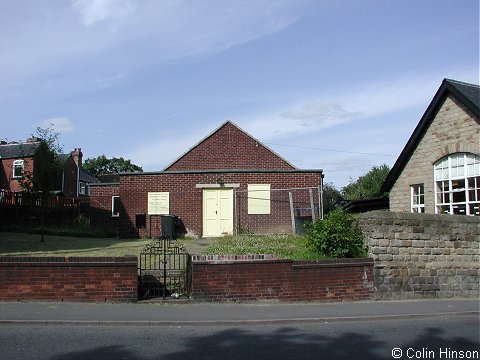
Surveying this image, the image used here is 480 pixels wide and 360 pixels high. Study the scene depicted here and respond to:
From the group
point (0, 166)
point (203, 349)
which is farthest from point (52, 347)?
point (0, 166)

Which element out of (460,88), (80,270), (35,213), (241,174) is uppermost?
(460,88)

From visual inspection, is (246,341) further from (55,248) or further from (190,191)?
(190,191)

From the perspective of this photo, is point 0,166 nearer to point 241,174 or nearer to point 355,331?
point 241,174

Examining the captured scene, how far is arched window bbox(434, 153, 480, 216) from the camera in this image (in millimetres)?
17172

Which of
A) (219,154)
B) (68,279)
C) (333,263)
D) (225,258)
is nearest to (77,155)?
(219,154)

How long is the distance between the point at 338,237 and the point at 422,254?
235cm

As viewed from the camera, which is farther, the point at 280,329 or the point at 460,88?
the point at 460,88

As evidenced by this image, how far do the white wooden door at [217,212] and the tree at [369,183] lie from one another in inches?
892

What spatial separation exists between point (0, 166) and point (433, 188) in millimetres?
38409

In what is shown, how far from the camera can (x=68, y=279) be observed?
10469 millimetres

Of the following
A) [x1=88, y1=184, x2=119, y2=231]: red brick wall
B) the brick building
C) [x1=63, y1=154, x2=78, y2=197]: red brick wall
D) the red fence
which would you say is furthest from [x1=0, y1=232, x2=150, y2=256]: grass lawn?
[x1=63, y1=154, x2=78, y2=197]: red brick wall

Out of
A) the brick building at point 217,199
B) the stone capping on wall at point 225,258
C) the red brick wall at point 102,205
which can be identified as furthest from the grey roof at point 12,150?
the stone capping on wall at point 225,258

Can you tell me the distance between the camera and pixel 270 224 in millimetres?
21984

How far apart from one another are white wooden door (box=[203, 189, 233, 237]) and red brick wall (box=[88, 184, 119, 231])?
731 cm
